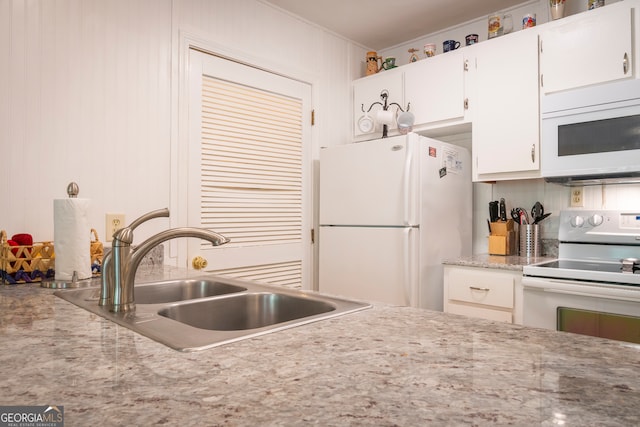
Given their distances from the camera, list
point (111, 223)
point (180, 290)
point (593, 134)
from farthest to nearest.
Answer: point (593, 134) < point (111, 223) < point (180, 290)

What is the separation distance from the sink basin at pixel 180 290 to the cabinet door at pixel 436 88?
6.10 ft

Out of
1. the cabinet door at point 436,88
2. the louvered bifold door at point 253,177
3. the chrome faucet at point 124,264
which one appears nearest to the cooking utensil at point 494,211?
the cabinet door at point 436,88

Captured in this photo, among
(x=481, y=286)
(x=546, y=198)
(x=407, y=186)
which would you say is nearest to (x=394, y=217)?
(x=407, y=186)

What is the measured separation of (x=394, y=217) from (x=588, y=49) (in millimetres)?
1308

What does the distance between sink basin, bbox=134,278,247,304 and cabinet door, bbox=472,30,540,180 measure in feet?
5.73

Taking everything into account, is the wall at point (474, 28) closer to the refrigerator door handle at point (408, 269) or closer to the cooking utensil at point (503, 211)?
the cooking utensil at point (503, 211)

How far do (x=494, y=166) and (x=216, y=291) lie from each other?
1.78 metres

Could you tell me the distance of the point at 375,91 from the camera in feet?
10.0

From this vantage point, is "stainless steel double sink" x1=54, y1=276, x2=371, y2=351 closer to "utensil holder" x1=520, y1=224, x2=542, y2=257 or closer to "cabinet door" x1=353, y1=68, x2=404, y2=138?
"utensil holder" x1=520, y1=224, x2=542, y2=257

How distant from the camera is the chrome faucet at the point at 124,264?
41.0 inches

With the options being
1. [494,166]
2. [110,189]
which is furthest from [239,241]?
[494,166]

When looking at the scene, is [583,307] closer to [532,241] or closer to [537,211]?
[532,241]

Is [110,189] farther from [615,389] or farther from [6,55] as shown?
[615,389]

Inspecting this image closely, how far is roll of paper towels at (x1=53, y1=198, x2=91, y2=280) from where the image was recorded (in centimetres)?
144
